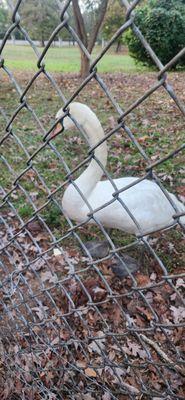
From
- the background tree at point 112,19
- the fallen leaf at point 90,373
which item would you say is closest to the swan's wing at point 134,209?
the fallen leaf at point 90,373

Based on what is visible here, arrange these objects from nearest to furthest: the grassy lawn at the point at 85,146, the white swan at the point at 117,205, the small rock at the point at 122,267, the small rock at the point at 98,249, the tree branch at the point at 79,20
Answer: the white swan at the point at 117,205, the small rock at the point at 122,267, the small rock at the point at 98,249, the grassy lawn at the point at 85,146, the tree branch at the point at 79,20

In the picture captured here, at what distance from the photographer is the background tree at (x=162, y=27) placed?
1110 cm

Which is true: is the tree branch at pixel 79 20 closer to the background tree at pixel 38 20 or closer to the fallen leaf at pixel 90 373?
the fallen leaf at pixel 90 373

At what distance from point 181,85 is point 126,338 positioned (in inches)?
281

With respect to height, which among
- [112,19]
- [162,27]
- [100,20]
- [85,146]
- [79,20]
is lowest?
[85,146]

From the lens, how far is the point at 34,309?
2490 millimetres

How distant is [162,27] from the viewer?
36.7ft

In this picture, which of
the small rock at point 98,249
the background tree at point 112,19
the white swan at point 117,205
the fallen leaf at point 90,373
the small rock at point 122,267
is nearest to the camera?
the fallen leaf at point 90,373

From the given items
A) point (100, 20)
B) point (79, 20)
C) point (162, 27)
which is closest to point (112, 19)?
point (162, 27)

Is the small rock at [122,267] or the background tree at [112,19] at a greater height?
the background tree at [112,19]

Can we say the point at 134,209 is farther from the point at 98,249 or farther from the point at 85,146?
the point at 85,146

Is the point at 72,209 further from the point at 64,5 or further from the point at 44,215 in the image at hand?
the point at 64,5

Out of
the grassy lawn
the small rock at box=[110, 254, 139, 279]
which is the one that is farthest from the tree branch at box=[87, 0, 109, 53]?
the small rock at box=[110, 254, 139, 279]

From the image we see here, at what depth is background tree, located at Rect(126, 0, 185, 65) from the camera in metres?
11.1
